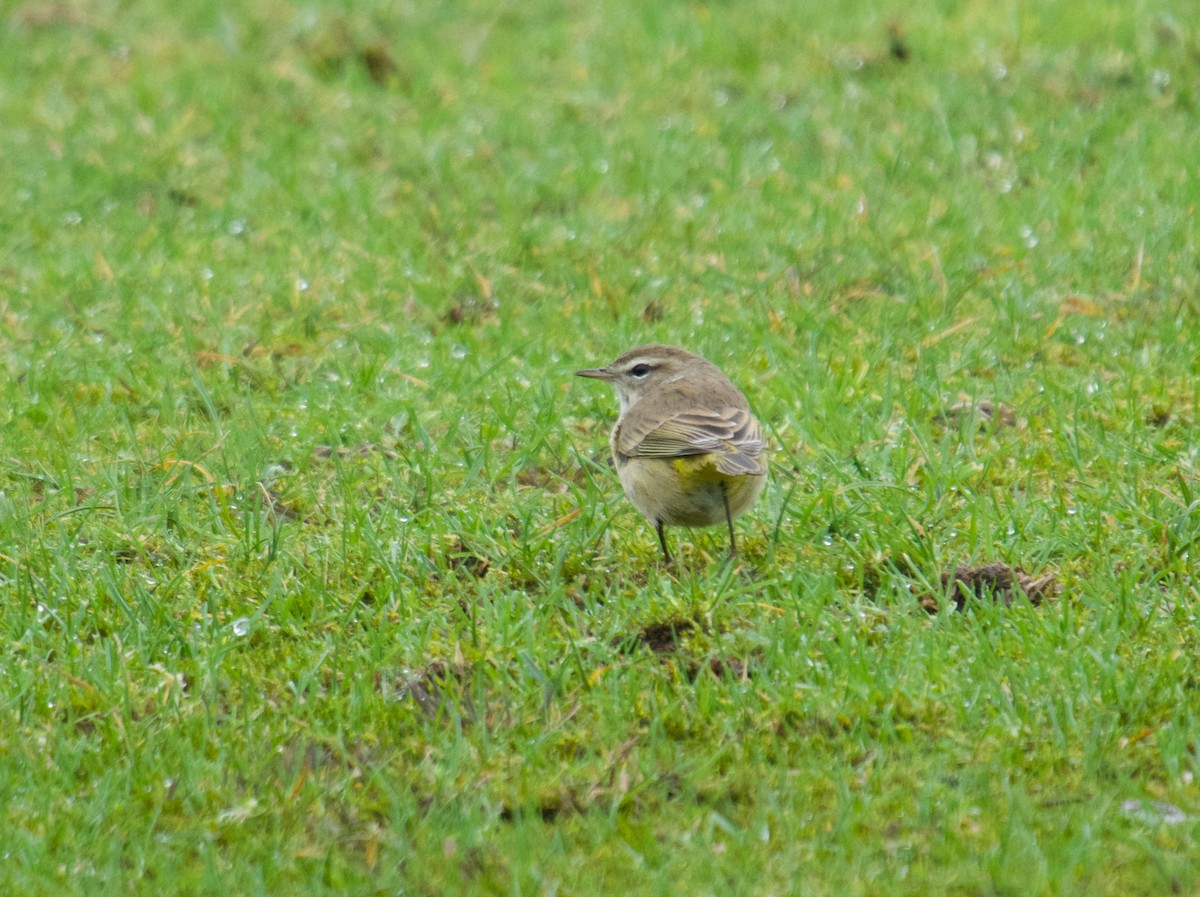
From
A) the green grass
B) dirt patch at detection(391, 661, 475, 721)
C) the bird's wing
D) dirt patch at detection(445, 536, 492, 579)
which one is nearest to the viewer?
the green grass

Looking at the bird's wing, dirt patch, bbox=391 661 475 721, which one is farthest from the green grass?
the bird's wing

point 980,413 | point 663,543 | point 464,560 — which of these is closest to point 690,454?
point 663,543

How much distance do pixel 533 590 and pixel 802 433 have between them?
1545 mm

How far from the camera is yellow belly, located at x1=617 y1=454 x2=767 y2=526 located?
5.74 m

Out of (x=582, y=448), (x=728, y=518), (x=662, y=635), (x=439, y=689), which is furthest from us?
(x=582, y=448)

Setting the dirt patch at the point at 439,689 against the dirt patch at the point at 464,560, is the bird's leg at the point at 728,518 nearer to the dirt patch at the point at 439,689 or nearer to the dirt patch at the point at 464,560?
the dirt patch at the point at 464,560

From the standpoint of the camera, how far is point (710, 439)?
5.84 meters

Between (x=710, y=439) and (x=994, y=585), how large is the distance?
1.09 metres

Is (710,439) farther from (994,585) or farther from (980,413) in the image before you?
(980,413)

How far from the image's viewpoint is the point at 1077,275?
834 cm

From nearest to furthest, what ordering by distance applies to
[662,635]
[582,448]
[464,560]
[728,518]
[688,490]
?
[662,635] < [688,490] < [728,518] < [464,560] < [582,448]

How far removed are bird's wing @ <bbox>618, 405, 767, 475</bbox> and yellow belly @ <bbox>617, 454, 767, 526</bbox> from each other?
4 cm

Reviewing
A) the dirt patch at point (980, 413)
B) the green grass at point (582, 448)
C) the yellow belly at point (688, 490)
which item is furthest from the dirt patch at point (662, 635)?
the dirt patch at point (980, 413)

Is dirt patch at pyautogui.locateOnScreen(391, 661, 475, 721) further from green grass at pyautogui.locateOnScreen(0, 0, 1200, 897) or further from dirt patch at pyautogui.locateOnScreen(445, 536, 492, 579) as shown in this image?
dirt patch at pyautogui.locateOnScreen(445, 536, 492, 579)
